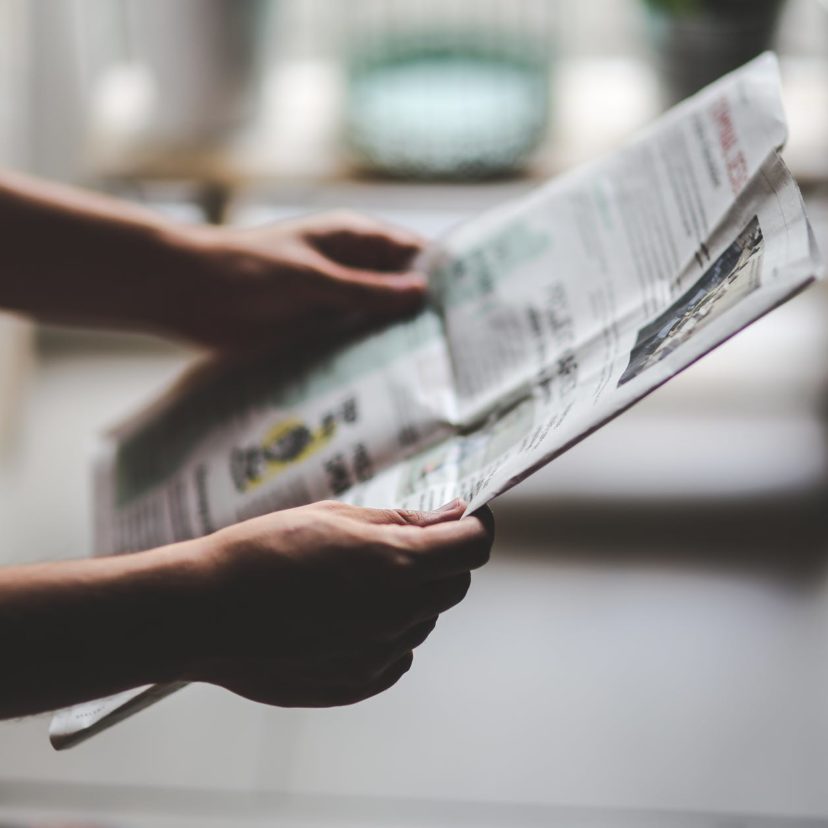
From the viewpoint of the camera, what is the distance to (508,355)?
38cm

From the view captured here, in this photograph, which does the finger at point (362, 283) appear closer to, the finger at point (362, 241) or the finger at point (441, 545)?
the finger at point (362, 241)

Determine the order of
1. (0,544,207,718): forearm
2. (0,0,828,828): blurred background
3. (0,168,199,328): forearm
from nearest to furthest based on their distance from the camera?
(0,544,207,718): forearm
(0,168,199,328): forearm
(0,0,828,828): blurred background

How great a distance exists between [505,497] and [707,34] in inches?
14.0

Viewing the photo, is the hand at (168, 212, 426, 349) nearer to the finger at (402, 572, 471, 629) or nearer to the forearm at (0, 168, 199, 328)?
the forearm at (0, 168, 199, 328)

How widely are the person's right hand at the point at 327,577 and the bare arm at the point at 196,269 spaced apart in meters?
0.16

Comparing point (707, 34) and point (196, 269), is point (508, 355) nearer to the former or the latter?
point (196, 269)

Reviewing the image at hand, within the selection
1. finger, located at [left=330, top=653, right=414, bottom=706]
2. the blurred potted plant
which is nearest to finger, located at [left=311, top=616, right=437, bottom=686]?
finger, located at [left=330, top=653, right=414, bottom=706]

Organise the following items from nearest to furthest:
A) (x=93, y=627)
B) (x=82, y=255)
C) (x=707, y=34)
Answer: (x=93, y=627) < (x=82, y=255) < (x=707, y=34)

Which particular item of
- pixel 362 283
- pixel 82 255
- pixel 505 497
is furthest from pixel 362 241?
pixel 505 497

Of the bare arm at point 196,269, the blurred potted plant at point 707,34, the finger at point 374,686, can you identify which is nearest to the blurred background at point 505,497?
the blurred potted plant at point 707,34

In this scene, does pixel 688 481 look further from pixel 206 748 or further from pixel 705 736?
pixel 206 748

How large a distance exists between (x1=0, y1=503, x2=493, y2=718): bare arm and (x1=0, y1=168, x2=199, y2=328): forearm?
0.18 m

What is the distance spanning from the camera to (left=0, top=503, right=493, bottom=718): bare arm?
0.92 ft

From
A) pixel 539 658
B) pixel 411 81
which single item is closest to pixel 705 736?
pixel 539 658
